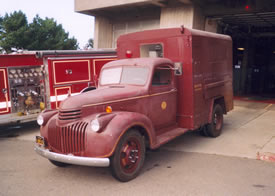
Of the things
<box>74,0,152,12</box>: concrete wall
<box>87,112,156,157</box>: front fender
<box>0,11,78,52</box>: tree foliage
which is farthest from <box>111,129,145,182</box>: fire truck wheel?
<box>0,11,78,52</box>: tree foliage

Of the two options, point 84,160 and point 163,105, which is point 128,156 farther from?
point 163,105

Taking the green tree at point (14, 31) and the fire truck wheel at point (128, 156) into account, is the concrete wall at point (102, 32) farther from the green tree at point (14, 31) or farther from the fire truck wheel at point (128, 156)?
the green tree at point (14, 31)

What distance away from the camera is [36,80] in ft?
29.2

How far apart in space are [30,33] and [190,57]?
37.6 m

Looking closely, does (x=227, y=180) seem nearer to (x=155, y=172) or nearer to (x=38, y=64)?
(x=155, y=172)

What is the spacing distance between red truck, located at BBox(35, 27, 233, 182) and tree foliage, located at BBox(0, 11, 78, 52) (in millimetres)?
35218

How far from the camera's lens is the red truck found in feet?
14.3

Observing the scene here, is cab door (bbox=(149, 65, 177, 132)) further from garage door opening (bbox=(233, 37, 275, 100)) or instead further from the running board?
garage door opening (bbox=(233, 37, 275, 100))

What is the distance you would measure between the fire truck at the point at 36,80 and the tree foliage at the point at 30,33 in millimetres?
31394

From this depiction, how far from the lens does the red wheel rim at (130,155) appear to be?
15.1ft

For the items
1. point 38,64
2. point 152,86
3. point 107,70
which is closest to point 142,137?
point 152,86

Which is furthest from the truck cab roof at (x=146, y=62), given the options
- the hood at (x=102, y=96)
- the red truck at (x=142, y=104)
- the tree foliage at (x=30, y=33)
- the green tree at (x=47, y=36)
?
the green tree at (x=47, y=36)

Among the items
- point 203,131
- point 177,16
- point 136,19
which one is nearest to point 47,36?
point 136,19

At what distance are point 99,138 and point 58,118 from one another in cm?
92
